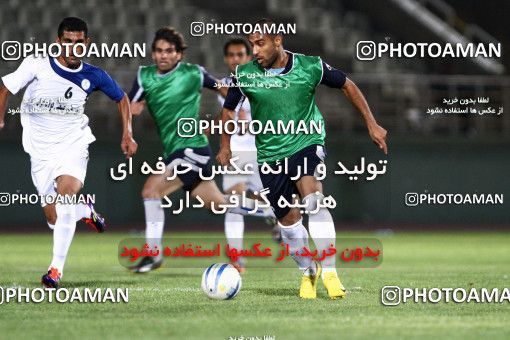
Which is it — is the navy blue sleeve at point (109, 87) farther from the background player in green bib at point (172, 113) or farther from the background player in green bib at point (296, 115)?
the background player in green bib at point (172, 113)

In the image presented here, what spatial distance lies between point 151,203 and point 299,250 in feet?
11.1

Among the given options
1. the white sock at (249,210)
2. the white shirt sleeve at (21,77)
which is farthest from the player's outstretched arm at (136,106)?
the white shirt sleeve at (21,77)

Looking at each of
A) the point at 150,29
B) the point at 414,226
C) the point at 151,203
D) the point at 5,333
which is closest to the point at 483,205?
Answer: the point at 414,226

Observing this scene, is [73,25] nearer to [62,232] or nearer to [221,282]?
[62,232]

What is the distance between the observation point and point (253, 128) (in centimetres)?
1005

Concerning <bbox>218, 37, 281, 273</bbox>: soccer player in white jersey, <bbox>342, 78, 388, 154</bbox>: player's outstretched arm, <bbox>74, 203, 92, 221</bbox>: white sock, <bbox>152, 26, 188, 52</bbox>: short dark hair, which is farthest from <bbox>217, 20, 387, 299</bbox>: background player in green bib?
<bbox>218, 37, 281, 273</bbox>: soccer player in white jersey

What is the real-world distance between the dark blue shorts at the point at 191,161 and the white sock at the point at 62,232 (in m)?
1.98

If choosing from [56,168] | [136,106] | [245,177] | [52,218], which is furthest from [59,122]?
[245,177]

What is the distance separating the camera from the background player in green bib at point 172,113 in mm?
12633

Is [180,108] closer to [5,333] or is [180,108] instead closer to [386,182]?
[5,333]

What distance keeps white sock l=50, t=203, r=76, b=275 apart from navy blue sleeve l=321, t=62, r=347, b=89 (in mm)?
2665

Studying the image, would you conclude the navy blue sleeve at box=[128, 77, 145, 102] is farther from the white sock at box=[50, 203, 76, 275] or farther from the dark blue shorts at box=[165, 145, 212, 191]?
the white sock at box=[50, 203, 76, 275]

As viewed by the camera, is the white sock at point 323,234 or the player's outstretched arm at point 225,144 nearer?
the white sock at point 323,234

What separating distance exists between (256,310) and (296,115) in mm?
1719
